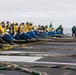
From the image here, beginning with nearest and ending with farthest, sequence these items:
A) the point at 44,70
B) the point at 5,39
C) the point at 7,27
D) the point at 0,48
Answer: the point at 44,70, the point at 0,48, the point at 5,39, the point at 7,27

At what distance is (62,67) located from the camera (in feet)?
46.7

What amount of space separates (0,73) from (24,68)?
104 centimetres

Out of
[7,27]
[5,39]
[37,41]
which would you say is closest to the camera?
[5,39]

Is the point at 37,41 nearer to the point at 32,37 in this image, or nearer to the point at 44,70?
the point at 32,37

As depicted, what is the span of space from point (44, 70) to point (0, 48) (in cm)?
1132

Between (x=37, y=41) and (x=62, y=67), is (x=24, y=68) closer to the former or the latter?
(x=62, y=67)

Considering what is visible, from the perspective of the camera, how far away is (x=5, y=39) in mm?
27578

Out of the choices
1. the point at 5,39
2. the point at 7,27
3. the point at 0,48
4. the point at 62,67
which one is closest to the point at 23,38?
the point at 7,27

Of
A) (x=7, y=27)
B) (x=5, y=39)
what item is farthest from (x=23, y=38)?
(x=5, y=39)

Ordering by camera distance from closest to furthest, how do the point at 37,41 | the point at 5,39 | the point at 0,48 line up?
the point at 0,48 → the point at 5,39 → the point at 37,41

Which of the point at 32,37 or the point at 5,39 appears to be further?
the point at 32,37

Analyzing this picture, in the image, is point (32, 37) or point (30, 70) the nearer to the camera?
point (30, 70)

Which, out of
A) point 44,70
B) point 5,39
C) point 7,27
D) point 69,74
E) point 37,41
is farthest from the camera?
point 37,41

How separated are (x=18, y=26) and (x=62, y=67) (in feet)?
65.4
